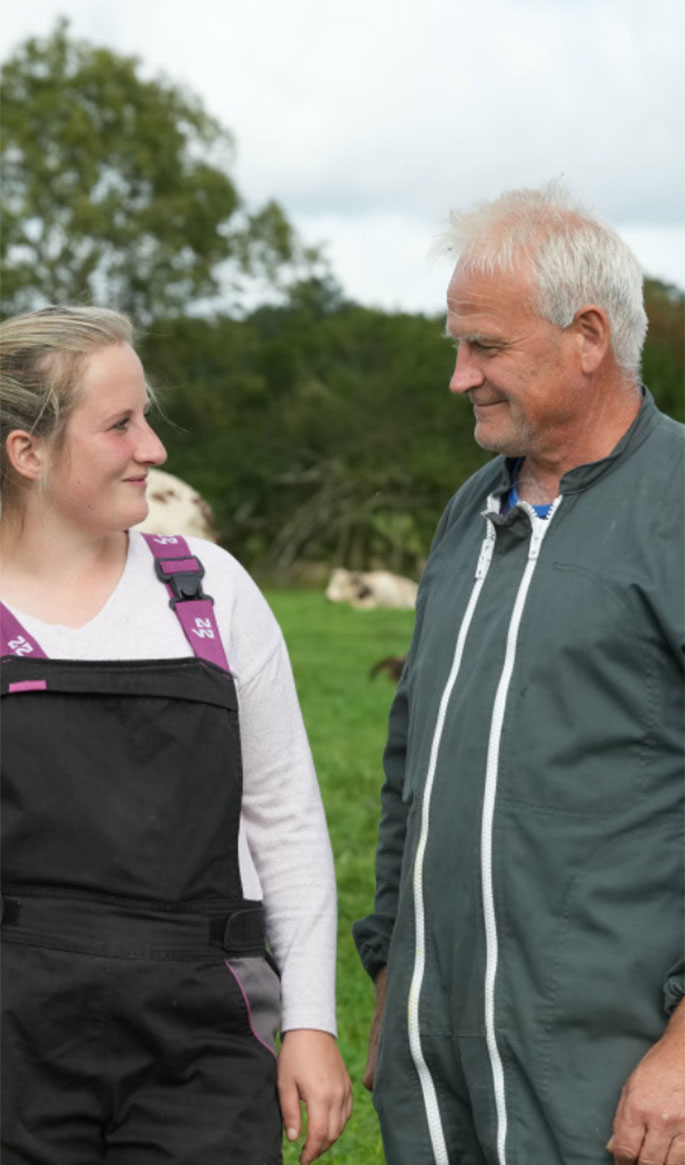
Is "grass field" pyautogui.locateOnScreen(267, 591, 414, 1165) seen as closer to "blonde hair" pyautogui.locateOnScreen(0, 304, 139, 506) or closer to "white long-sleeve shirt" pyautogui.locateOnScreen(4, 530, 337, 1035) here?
"white long-sleeve shirt" pyautogui.locateOnScreen(4, 530, 337, 1035)

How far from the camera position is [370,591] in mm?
30938

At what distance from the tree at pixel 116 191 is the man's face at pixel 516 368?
38.9 meters

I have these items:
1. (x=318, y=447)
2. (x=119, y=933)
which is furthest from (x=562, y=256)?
(x=318, y=447)

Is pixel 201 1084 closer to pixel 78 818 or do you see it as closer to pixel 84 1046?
pixel 84 1046

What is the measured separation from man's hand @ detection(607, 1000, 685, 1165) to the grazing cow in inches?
134

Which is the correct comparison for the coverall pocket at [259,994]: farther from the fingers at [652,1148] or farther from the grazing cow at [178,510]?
the grazing cow at [178,510]

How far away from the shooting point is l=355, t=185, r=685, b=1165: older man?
2789mm

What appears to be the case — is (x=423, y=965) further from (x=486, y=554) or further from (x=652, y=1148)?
(x=486, y=554)

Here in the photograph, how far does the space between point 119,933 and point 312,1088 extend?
1.42ft

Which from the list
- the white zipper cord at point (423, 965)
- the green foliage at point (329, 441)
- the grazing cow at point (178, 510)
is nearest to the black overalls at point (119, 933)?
the white zipper cord at point (423, 965)

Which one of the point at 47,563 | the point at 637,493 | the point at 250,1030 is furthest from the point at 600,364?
the point at 250,1030

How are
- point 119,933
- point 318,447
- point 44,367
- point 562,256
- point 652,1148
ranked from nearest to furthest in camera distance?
point 119,933
point 652,1148
point 44,367
point 562,256
point 318,447

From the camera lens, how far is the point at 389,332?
51562 mm

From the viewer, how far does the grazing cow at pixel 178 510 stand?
5953 mm
